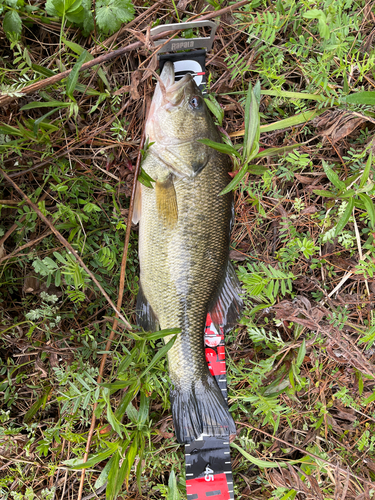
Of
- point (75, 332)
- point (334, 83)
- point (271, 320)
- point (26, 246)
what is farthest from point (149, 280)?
point (334, 83)

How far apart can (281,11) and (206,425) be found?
9.88 feet

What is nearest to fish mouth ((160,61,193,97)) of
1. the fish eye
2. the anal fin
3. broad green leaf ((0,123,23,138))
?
the fish eye

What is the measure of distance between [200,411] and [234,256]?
1205 millimetres

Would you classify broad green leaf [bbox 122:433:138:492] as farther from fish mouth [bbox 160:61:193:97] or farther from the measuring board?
fish mouth [bbox 160:61:193:97]

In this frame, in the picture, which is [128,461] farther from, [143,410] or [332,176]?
[332,176]

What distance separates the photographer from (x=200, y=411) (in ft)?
7.83

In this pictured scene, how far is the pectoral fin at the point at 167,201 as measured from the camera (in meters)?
2.20

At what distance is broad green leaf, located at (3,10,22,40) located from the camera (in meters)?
2.16

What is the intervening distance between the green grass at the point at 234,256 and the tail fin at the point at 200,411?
16 centimetres

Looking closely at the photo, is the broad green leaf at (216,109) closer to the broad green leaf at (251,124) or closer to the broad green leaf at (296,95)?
the broad green leaf at (296,95)

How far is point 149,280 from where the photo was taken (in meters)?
2.33

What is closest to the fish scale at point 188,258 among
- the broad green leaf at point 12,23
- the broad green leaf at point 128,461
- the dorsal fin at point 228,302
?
the dorsal fin at point 228,302

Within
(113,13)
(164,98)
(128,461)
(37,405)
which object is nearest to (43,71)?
(113,13)

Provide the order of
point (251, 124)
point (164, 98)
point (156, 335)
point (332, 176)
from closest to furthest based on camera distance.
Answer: point (251, 124)
point (156, 335)
point (332, 176)
point (164, 98)
